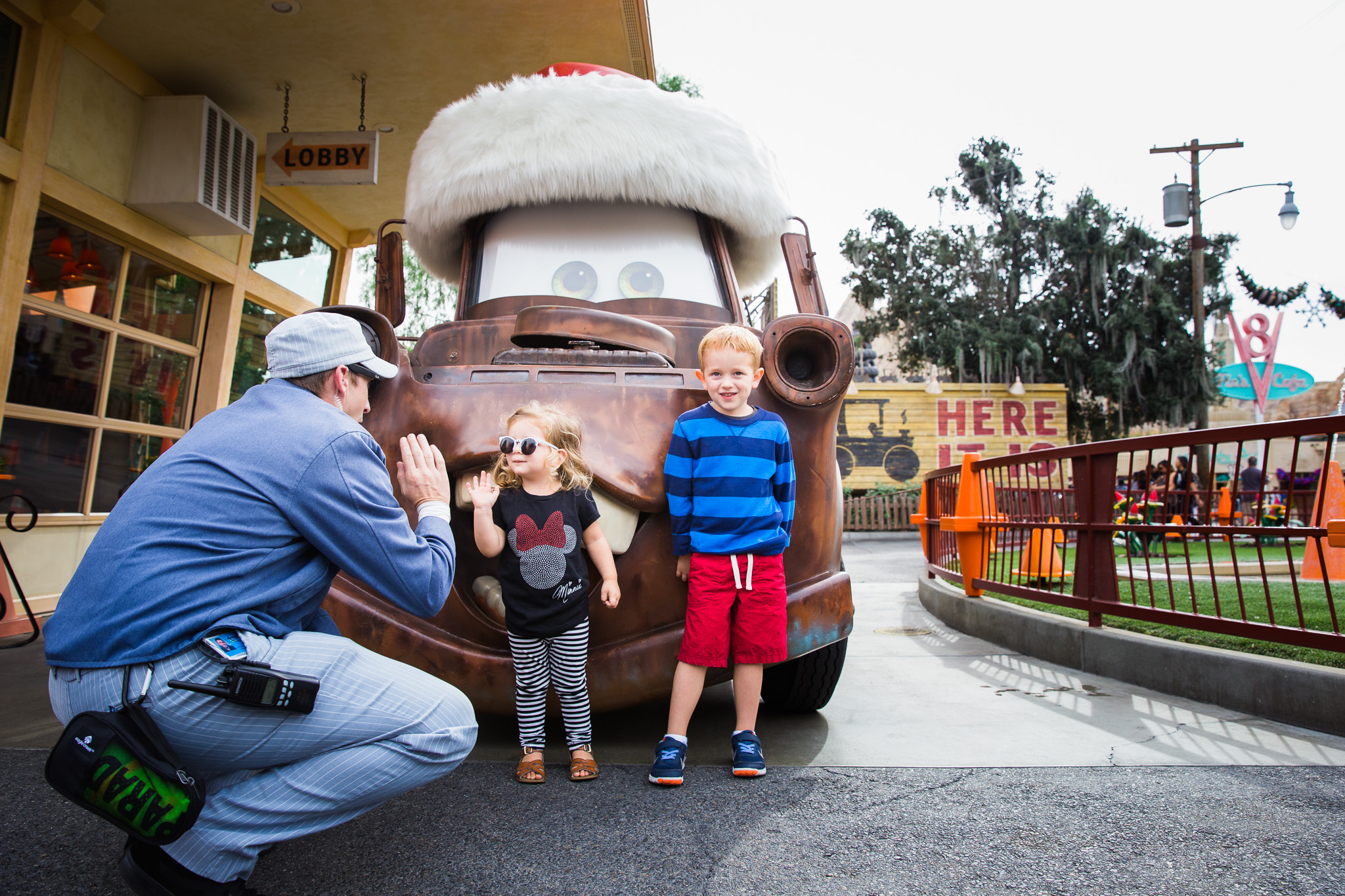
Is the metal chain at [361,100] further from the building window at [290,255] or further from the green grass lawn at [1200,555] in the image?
the green grass lawn at [1200,555]

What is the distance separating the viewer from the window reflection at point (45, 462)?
510 cm

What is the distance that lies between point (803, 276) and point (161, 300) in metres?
5.35

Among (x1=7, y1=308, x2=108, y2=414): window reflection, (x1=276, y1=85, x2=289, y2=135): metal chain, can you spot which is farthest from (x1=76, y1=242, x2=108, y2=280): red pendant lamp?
(x1=276, y1=85, x2=289, y2=135): metal chain

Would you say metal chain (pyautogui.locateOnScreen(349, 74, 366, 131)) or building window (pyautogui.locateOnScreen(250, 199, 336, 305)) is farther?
building window (pyautogui.locateOnScreen(250, 199, 336, 305))

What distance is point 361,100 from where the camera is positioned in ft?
21.8

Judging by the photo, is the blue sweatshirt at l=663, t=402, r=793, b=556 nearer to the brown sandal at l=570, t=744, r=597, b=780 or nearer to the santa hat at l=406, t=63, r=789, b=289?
the brown sandal at l=570, t=744, r=597, b=780

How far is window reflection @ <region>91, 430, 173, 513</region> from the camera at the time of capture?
230 inches

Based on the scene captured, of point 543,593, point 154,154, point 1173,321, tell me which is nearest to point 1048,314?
point 1173,321

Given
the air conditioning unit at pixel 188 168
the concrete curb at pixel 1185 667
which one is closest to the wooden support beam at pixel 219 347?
the air conditioning unit at pixel 188 168

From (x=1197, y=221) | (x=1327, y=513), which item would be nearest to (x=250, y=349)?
(x=1327, y=513)

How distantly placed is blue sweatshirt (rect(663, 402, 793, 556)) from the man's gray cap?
103 cm

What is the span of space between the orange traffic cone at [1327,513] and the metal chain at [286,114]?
6854mm

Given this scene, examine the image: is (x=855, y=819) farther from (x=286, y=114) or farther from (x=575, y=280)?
(x=286, y=114)

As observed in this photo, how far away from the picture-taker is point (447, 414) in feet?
8.00
